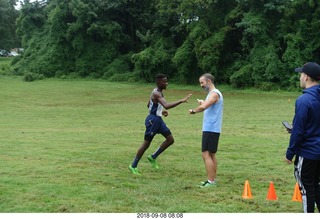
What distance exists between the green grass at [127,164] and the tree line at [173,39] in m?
12.8

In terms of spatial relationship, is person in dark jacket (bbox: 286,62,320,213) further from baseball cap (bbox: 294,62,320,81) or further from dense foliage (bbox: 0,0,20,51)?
dense foliage (bbox: 0,0,20,51)

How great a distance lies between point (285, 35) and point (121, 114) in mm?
18378

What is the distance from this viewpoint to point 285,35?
1374 inches

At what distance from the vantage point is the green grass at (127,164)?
6234mm

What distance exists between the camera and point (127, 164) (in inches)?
368

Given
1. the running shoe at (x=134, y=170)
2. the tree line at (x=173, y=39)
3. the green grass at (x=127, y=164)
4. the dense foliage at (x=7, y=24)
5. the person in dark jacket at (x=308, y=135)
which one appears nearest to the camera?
the person in dark jacket at (x=308, y=135)

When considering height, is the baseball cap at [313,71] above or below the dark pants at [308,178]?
above

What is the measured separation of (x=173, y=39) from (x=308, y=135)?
37894 mm

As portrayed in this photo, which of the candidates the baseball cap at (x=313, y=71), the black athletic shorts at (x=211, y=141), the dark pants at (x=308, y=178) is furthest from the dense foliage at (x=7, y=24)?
the dark pants at (x=308, y=178)

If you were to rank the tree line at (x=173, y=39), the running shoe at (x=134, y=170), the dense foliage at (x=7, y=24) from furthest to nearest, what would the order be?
the dense foliage at (x=7, y=24)
the tree line at (x=173, y=39)
the running shoe at (x=134, y=170)

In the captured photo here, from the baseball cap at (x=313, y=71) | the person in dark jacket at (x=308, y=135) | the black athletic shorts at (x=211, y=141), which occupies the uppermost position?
the baseball cap at (x=313, y=71)

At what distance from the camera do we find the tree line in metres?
34.5

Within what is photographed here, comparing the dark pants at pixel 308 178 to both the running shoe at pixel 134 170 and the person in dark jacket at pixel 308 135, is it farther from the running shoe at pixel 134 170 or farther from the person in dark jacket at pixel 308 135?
the running shoe at pixel 134 170

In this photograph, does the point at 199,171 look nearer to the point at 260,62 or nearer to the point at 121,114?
the point at 121,114
